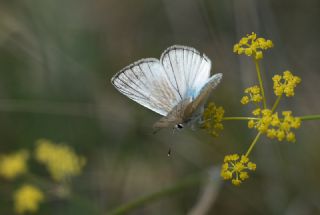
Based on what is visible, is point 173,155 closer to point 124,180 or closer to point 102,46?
point 124,180

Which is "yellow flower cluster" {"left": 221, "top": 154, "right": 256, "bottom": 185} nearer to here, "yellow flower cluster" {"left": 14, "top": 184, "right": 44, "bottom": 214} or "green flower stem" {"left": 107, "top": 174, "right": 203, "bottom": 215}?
"green flower stem" {"left": 107, "top": 174, "right": 203, "bottom": 215}

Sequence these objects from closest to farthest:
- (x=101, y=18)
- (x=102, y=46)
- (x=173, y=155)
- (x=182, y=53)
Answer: (x=182, y=53)
(x=173, y=155)
(x=102, y=46)
(x=101, y=18)

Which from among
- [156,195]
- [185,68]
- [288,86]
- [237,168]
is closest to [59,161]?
[156,195]

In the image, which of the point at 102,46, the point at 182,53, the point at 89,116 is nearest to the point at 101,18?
the point at 102,46

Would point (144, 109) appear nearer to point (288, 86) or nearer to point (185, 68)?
point (185, 68)

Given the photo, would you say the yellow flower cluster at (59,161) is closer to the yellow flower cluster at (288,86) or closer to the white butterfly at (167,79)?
the white butterfly at (167,79)

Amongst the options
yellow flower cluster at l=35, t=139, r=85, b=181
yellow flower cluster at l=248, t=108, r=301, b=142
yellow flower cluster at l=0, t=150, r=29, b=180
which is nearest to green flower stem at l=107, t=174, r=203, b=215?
yellow flower cluster at l=35, t=139, r=85, b=181
